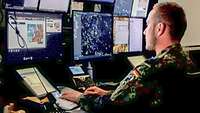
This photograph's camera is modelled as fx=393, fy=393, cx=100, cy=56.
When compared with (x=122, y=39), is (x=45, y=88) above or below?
below

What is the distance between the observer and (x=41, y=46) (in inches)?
97.1

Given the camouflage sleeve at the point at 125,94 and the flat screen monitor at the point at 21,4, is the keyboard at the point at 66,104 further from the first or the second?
the flat screen monitor at the point at 21,4

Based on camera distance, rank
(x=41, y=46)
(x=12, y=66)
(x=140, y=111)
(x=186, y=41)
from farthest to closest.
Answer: (x=186, y=41), (x=41, y=46), (x=12, y=66), (x=140, y=111)

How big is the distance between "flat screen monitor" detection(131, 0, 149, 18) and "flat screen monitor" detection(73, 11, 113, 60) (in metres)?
0.42

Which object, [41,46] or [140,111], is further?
[41,46]

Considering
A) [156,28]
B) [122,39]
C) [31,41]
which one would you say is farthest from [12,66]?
[122,39]

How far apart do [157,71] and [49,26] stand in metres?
0.94

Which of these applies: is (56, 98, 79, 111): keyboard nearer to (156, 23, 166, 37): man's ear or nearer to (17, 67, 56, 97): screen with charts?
(17, 67, 56, 97): screen with charts

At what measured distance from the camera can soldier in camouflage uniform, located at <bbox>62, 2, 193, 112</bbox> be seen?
179 cm

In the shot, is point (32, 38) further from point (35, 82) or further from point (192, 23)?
point (192, 23)

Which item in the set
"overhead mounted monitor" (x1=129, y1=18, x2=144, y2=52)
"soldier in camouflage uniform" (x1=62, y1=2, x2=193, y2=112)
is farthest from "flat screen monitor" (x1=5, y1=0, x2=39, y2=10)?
"overhead mounted monitor" (x1=129, y1=18, x2=144, y2=52)

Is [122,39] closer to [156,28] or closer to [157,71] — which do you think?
[156,28]

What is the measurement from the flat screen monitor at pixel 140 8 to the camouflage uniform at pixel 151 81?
4.68ft

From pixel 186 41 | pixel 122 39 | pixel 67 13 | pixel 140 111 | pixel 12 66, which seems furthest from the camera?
pixel 186 41
